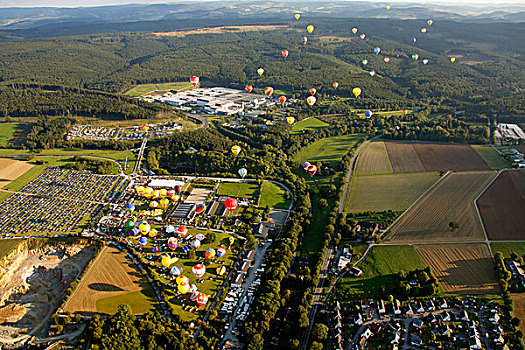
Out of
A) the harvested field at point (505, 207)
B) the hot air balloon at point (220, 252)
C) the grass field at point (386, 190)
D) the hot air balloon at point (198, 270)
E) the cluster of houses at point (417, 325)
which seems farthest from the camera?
the grass field at point (386, 190)

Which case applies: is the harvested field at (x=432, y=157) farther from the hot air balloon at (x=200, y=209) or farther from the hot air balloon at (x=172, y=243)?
the hot air balloon at (x=172, y=243)

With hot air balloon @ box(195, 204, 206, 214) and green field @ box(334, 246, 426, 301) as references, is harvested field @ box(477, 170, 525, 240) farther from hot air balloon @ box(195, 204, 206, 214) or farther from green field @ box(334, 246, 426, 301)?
hot air balloon @ box(195, 204, 206, 214)

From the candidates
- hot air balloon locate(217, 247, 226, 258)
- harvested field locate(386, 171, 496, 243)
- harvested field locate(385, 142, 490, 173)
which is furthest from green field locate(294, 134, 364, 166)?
hot air balloon locate(217, 247, 226, 258)

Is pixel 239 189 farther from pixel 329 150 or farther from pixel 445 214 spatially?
pixel 445 214

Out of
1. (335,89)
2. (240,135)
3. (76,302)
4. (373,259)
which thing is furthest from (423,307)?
(335,89)

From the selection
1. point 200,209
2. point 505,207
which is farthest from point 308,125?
point 505,207

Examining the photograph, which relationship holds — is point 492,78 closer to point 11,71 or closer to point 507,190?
point 507,190

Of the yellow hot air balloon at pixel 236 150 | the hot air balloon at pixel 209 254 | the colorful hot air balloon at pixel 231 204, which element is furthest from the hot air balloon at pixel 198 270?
the yellow hot air balloon at pixel 236 150
